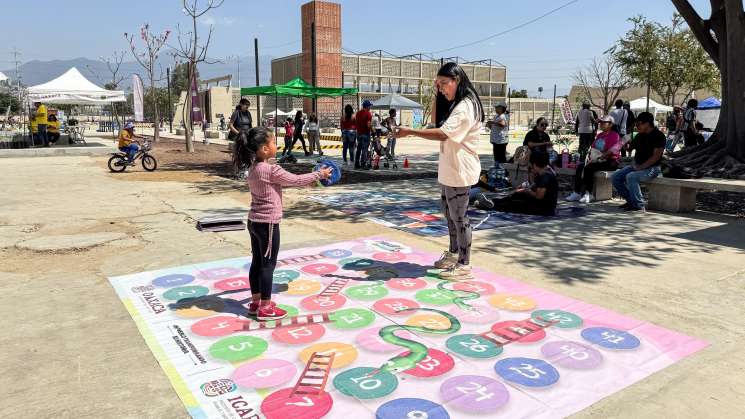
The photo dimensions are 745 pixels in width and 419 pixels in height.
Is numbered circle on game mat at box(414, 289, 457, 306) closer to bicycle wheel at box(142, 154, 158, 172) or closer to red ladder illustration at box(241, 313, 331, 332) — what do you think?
red ladder illustration at box(241, 313, 331, 332)

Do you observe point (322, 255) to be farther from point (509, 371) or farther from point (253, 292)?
point (509, 371)

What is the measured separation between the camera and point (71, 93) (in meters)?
A: 22.4

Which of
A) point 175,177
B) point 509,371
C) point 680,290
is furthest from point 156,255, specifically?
point 175,177

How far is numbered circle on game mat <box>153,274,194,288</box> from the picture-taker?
16.3 ft

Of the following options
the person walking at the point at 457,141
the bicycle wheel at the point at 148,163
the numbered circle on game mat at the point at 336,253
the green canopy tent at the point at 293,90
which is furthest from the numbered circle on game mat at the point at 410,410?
the green canopy tent at the point at 293,90

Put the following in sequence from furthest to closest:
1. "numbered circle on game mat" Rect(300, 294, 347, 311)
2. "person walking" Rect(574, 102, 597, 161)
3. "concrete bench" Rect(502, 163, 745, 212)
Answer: "person walking" Rect(574, 102, 597, 161), "concrete bench" Rect(502, 163, 745, 212), "numbered circle on game mat" Rect(300, 294, 347, 311)

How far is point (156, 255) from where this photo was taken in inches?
237

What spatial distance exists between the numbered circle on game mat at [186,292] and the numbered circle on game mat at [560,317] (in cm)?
285

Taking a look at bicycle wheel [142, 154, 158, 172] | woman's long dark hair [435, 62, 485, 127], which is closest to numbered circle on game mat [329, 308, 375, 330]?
woman's long dark hair [435, 62, 485, 127]

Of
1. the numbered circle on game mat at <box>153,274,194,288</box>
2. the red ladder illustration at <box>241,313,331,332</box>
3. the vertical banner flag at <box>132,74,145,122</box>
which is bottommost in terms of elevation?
the red ladder illustration at <box>241,313,331,332</box>

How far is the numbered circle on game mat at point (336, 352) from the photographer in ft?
11.2

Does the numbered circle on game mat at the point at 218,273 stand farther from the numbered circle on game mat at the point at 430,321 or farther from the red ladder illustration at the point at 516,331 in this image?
the red ladder illustration at the point at 516,331

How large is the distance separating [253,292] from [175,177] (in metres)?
10.4

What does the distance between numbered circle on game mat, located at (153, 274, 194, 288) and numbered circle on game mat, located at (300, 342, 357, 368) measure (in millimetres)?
1971
